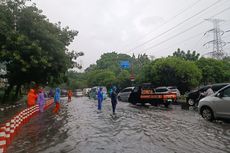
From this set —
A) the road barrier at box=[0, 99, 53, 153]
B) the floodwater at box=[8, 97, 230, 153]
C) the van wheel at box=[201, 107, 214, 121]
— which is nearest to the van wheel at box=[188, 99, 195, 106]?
the van wheel at box=[201, 107, 214, 121]

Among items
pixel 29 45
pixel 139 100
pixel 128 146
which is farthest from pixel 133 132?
pixel 29 45

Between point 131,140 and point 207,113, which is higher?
point 207,113

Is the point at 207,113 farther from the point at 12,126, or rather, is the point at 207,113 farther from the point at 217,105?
the point at 12,126

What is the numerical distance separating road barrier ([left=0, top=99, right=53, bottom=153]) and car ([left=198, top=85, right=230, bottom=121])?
28.5 feet

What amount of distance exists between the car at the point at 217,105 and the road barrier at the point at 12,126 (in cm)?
869

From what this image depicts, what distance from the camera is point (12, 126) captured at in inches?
470

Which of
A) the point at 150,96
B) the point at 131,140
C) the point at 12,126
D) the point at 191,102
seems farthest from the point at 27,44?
the point at 131,140

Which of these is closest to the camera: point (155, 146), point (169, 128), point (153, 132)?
point (155, 146)

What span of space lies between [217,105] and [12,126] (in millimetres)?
8851

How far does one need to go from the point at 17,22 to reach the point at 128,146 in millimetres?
24578

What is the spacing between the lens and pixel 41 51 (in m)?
30.0

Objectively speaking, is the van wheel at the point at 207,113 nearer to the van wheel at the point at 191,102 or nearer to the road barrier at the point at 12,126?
the road barrier at the point at 12,126

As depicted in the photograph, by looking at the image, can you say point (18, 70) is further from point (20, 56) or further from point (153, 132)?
point (153, 132)

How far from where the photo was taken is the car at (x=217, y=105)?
14.4m
